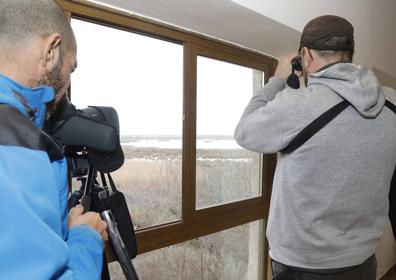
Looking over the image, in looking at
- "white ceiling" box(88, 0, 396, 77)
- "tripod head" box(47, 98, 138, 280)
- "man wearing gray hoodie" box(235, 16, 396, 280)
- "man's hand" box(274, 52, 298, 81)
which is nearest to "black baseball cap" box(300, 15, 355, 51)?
"man wearing gray hoodie" box(235, 16, 396, 280)

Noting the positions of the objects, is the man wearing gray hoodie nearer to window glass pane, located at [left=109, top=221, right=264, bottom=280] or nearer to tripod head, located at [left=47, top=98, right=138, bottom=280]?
tripod head, located at [left=47, top=98, right=138, bottom=280]

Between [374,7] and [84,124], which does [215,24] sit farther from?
[374,7]

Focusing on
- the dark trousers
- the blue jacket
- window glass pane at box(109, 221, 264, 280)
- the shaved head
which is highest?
the shaved head

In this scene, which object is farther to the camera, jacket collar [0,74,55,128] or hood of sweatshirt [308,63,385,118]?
hood of sweatshirt [308,63,385,118]

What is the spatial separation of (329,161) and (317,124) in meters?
0.10

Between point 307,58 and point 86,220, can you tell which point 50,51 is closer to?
point 86,220

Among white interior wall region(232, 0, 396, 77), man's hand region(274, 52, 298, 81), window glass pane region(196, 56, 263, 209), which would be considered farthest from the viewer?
window glass pane region(196, 56, 263, 209)

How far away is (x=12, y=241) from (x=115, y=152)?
11.9 inches

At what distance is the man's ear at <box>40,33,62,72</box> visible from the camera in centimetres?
54

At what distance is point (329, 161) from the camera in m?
0.89

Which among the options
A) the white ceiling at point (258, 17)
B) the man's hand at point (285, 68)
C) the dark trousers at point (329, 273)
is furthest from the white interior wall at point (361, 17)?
the dark trousers at point (329, 273)

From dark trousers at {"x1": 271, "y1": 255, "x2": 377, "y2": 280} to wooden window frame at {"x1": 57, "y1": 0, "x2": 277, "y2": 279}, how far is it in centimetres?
59

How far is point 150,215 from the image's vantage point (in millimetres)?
1481

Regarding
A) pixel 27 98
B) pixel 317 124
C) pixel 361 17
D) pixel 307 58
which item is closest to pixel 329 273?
pixel 317 124
